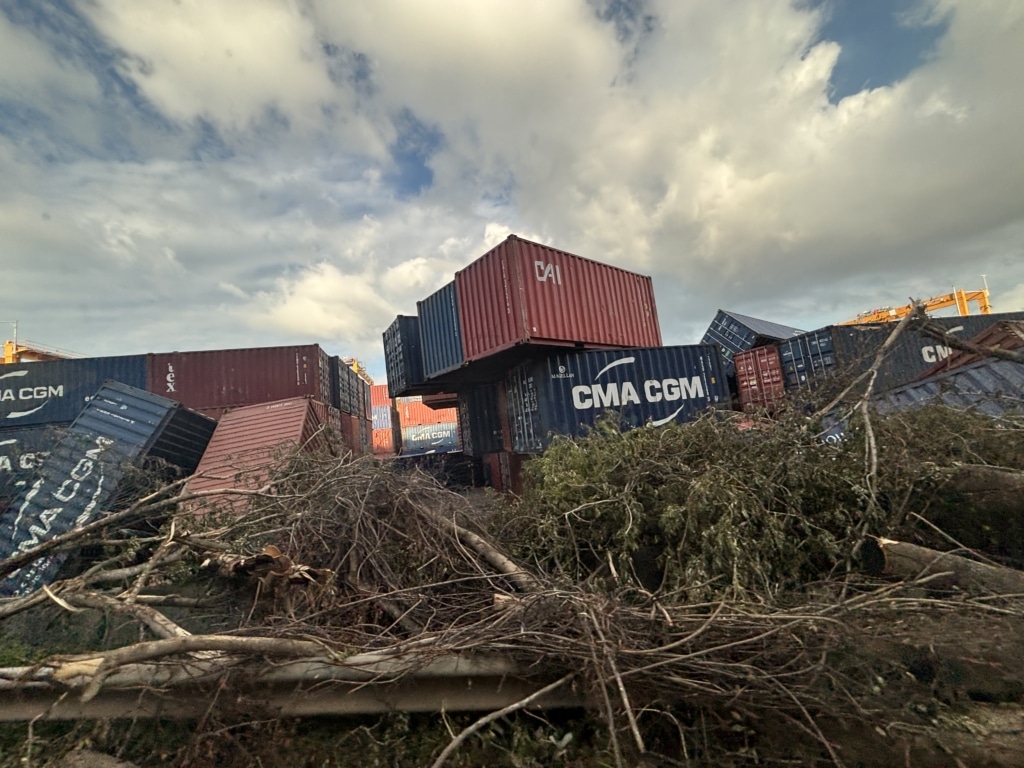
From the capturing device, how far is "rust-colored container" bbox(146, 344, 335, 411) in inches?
491

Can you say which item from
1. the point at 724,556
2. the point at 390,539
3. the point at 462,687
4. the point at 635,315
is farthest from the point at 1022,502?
the point at 635,315

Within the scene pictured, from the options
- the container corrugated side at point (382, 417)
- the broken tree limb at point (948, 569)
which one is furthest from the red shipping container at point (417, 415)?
the broken tree limb at point (948, 569)

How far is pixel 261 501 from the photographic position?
4348 mm

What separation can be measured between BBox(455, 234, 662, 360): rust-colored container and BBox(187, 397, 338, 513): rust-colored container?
341 cm

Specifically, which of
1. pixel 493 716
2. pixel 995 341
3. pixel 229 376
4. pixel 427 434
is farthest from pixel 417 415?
pixel 493 716

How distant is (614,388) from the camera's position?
8.61m

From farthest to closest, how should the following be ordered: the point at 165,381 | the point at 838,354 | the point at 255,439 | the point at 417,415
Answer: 1. the point at 417,415
2. the point at 165,381
3. the point at 838,354
4. the point at 255,439

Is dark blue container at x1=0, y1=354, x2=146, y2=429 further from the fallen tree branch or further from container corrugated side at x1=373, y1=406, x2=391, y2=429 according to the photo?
container corrugated side at x1=373, y1=406, x2=391, y2=429

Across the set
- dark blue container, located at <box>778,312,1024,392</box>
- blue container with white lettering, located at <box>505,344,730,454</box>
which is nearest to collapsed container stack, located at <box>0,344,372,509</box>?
blue container with white lettering, located at <box>505,344,730,454</box>

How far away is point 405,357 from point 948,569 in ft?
36.9

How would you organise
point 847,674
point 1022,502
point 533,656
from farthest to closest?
point 1022,502 < point 533,656 < point 847,674

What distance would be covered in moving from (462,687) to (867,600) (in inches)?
85.9

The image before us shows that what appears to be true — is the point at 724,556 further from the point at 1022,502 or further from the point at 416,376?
the point at 416,376

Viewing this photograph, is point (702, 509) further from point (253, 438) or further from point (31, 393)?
point (31, 393)
